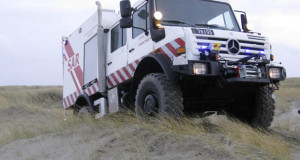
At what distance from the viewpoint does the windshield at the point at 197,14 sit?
717 centimetres

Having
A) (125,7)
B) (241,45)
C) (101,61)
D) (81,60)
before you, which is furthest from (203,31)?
(81,60)

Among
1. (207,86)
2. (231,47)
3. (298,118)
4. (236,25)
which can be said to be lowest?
(298,118)

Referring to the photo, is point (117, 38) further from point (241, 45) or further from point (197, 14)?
point (241, 45)

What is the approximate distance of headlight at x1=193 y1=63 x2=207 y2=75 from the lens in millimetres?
6090

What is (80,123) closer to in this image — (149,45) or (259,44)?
(149,45)

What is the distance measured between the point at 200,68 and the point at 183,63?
0.88 feet

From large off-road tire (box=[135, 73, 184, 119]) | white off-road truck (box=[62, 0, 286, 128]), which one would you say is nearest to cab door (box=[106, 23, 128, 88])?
white off-road truck (box=[62, 0, 286, 128])

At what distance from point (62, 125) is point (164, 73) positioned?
290 cm

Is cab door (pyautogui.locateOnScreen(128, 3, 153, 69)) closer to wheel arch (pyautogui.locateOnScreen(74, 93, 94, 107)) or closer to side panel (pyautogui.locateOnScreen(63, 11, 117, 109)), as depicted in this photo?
side panel (pyautogui.locateOnScreen(63, 11, 117, 109))

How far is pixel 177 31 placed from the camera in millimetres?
6598

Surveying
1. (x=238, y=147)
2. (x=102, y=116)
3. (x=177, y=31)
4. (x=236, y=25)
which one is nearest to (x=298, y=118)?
(x=236, y=25)

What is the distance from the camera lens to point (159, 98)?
6.40 m

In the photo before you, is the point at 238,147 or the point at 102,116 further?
the point at 102,116

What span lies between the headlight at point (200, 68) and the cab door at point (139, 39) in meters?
1.37
